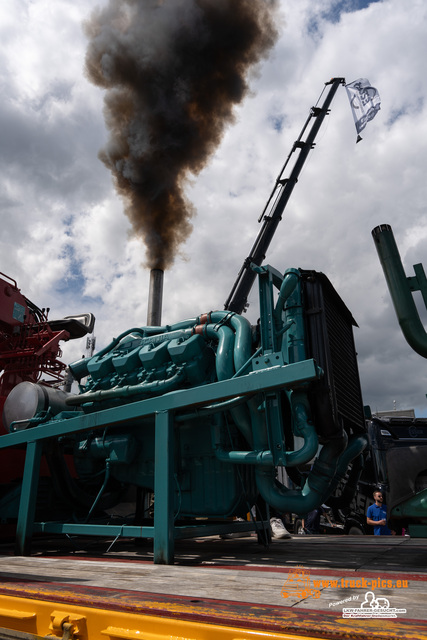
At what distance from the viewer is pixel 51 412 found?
6430 millimetres

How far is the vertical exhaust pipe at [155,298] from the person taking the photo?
10.8m

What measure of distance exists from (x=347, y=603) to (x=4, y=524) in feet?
20.2

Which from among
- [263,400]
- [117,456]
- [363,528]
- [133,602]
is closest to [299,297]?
[263,400]

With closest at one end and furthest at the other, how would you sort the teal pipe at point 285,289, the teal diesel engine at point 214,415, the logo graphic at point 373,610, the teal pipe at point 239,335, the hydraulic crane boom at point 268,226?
the logo graphic at point 373,610
the teal diesel engine at point 214,415
the teal pipe at point 285,289
the teal pipe at point 239,335
the hydraulic crane boom at point 268,226

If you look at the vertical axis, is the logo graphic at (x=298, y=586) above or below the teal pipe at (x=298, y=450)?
below

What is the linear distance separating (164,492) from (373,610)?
8.65 ft

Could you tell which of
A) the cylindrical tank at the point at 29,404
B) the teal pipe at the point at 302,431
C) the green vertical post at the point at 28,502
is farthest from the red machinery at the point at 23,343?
the teal pipe at the point at 302,431

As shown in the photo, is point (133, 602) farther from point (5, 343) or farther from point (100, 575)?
point (5, 343)

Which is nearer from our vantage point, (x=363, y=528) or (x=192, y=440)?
(x=192, y=440)

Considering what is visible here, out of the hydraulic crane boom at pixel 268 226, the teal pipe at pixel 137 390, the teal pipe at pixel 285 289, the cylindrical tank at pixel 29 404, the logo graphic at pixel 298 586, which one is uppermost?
the hydraulic crane boom at pixel 268 226

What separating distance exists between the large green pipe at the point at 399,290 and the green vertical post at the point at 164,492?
2.47 metres

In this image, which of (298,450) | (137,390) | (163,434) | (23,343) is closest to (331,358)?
(298,450)

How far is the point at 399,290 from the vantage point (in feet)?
12.9

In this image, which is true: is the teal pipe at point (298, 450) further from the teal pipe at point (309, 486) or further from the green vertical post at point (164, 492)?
the green vertical post at point (164, 492)
